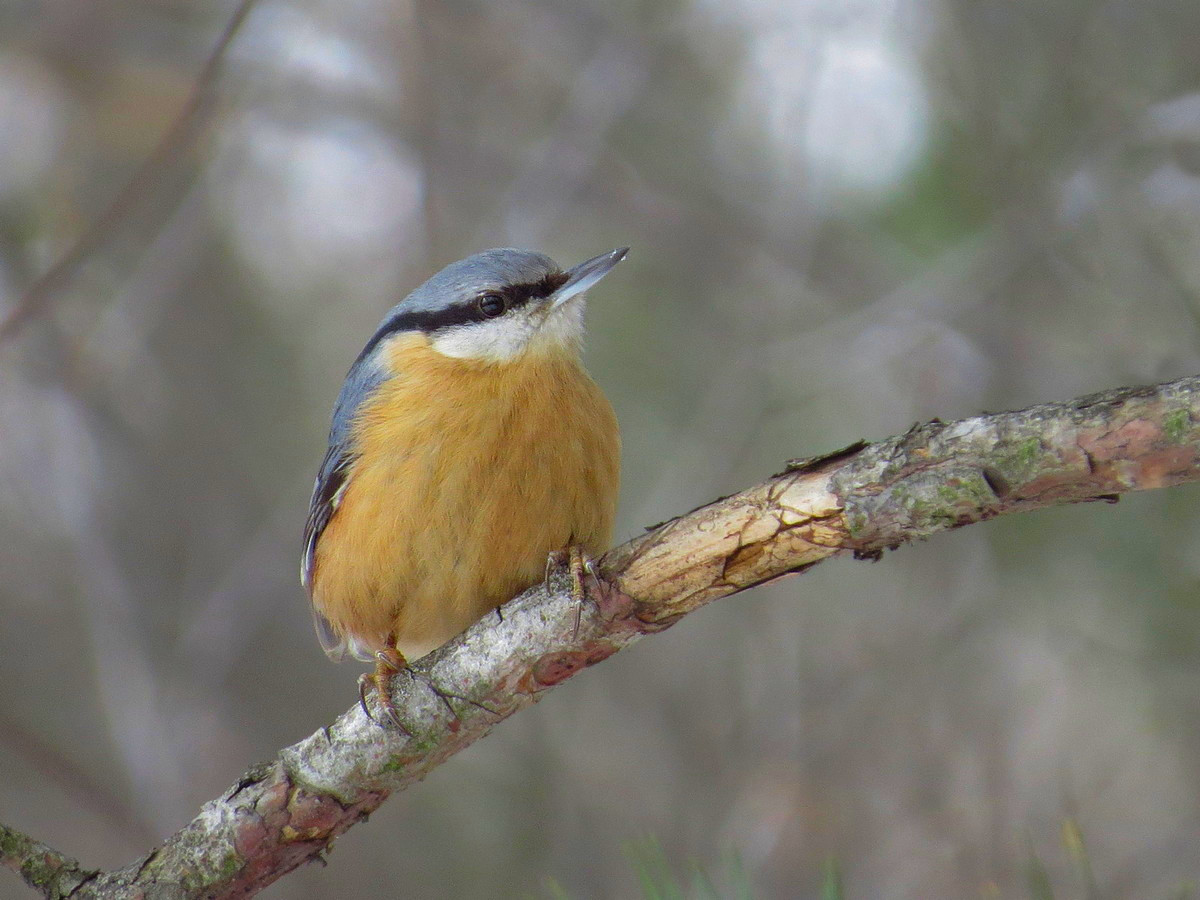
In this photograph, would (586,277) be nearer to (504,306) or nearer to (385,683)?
(504,306)

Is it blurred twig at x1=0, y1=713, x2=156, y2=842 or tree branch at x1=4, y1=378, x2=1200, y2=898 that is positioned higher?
blurred twig at x1=0, y1=713, x2=156, y2=842

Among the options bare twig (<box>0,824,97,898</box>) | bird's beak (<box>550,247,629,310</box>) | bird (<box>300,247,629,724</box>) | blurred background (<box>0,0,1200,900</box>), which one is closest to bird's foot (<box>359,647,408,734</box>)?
bird (<box>300,247,629,724</box>)

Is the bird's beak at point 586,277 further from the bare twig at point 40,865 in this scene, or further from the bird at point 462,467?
the bare twig at point 40,865

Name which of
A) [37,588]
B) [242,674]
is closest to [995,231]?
[242,674]

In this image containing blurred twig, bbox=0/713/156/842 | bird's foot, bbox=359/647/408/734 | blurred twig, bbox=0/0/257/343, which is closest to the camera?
bird's foot, bbox=359/647/408/734

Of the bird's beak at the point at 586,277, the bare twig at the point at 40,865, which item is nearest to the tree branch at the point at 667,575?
the bare twig at the point at 40,865

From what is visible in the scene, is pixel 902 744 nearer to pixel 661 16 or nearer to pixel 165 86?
pixel 661 16

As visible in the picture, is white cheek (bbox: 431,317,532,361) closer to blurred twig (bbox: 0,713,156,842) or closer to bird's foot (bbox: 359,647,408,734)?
bird's foot (bbox: 359,647,408,734)

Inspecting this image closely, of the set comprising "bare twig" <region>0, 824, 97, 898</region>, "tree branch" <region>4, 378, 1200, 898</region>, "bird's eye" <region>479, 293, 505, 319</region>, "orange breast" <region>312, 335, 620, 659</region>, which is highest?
"bird's eye" <region>479, 293, 505, 319</region>

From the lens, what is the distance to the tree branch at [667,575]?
4.94 ft

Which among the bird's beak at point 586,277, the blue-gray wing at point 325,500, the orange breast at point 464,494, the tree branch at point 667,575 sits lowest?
the tree branch at point 667,575

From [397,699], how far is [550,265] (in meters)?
1.34

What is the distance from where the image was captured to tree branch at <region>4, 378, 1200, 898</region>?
151 centimetres

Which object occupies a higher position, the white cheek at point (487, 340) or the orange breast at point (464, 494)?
the white cheek at point (487, 340)
